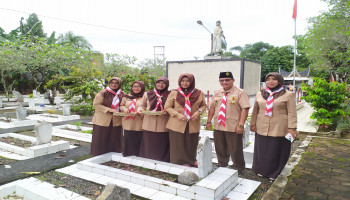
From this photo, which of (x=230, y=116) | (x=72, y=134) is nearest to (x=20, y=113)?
(x=72, y=134)

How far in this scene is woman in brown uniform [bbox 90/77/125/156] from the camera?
4.76m

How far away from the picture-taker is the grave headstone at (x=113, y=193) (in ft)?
7.25

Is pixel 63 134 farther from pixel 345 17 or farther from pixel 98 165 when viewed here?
pixel 345 17

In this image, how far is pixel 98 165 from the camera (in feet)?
14.2

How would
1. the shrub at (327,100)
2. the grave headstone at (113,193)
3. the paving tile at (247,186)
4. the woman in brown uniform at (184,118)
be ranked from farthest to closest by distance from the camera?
1. the shrub at (327,100)
2. the woman in brown uniform at (184,118)
3. the paving tile at (247,186)
4. the grave headstone at (113,193)

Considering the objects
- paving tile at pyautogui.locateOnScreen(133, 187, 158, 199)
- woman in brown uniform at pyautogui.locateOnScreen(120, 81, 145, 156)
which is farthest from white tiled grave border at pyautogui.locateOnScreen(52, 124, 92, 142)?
paving tile at pyautogui.locateOnScreen(133, 187, 158, 199)

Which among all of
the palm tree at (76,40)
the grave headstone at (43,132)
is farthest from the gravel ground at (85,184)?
the palm tree at (76,40)

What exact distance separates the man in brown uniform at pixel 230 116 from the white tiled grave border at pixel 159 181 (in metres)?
0.41

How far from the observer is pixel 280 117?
12.7 feet

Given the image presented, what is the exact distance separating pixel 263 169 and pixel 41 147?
472 centimetres

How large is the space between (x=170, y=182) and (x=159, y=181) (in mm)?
172

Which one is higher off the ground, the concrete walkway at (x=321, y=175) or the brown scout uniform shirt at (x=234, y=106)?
the brown scout uniform shirt at (x=234, y=106)

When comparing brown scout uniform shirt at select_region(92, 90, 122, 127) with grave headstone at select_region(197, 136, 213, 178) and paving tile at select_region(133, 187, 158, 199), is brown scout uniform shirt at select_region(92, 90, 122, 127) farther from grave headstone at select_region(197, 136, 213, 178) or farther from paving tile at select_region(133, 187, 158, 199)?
grave headstone at select_region(197, 136, 213, 178)

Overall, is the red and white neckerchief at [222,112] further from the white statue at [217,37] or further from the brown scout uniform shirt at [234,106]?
the white statue at [217,37]
